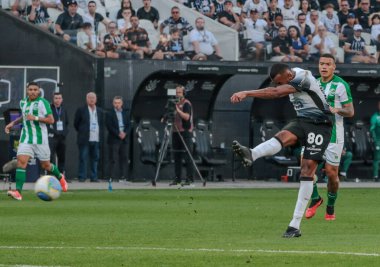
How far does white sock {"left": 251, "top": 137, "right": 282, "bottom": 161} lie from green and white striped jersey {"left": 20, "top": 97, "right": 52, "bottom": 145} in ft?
30.1

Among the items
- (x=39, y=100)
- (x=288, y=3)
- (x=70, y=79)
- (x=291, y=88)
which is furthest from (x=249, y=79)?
(x=291, y=88)

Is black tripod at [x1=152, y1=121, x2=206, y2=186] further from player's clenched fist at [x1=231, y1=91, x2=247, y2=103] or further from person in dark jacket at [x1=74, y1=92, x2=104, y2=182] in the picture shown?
player's clenched fist at [x1=231, y1=91, x2=247, y2=103]

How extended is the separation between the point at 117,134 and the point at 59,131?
1.55m

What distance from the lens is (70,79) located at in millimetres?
31984

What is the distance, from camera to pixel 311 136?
14.9 metres

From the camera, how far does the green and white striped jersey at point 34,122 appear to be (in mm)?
22781

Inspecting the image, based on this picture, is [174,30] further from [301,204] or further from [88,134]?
→ [301,204]

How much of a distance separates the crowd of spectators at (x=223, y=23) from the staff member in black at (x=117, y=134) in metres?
1.49

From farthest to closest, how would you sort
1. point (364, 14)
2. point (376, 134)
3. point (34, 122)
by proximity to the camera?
point (364, 14) < point (376, 134) < point (34, 122)

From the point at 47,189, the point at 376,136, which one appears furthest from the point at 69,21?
the point at 47,189

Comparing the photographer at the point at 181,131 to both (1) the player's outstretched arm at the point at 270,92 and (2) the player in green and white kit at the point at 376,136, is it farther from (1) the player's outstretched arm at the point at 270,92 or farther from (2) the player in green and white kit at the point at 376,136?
(1) the player's outstretched arm at the point at 270,92

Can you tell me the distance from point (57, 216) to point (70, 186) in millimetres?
10549

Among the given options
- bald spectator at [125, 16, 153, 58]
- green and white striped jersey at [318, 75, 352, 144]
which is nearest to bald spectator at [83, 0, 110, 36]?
bald spectator at [125, 16, 153, 58]

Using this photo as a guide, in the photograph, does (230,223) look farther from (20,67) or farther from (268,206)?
(20,67)
